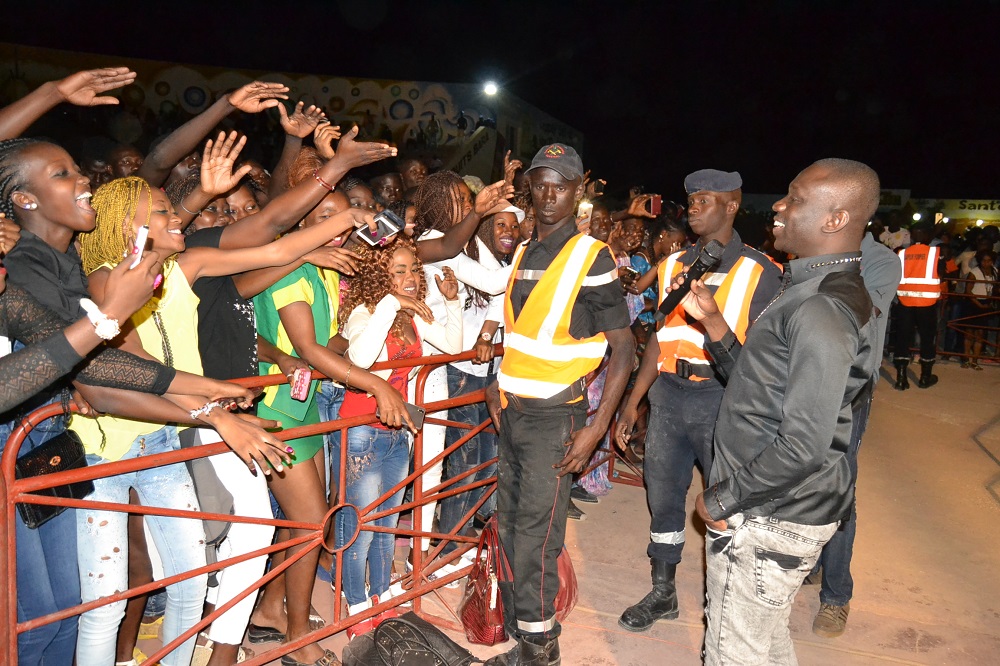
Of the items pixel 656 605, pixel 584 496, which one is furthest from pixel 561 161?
pixel 584 496

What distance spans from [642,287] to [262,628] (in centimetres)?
431

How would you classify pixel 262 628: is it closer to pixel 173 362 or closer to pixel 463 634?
pixel 463 634

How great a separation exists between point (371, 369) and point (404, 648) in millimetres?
1321

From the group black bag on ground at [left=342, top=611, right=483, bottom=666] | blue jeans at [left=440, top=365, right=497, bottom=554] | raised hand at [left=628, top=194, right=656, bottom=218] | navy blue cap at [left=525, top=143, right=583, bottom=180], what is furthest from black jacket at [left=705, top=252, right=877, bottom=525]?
raised hand at [left=628, top=194, right=656, bottom=218]

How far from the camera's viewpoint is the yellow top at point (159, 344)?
2.67 m

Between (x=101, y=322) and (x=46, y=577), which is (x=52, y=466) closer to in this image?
(x=46, y=577)

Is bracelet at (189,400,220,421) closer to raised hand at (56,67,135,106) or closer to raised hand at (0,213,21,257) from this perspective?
raised hand at (0,213,21,257)

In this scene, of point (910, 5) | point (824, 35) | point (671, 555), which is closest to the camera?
point (671, 555)

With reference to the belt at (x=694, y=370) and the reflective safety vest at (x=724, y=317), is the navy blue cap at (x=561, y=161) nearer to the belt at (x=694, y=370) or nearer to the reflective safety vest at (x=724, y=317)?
the reflective safety vest at (x=724, y=317)

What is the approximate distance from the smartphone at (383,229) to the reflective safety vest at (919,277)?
858 cm

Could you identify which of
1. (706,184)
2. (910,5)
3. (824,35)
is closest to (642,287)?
(706,184)

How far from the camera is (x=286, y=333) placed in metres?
3.32

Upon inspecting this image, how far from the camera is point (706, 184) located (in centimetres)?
384

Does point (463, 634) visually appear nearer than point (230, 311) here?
No
